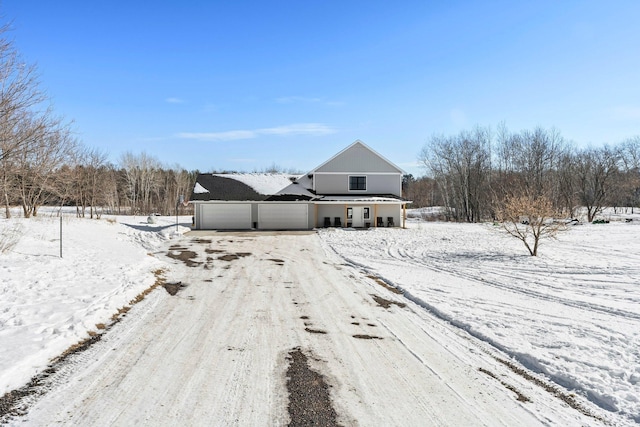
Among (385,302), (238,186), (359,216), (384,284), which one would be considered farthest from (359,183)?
(385,302)

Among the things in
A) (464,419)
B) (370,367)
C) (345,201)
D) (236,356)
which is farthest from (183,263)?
(345,201)

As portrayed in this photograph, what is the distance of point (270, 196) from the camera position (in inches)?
1064

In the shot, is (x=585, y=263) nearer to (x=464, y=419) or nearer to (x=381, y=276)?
(x=381, y=276)

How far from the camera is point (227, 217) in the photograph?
87.4 feet

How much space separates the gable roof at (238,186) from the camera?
26.8 m

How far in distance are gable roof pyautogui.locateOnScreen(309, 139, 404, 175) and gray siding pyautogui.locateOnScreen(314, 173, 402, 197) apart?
0.44 m

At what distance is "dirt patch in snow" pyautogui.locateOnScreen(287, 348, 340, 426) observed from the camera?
351 cm

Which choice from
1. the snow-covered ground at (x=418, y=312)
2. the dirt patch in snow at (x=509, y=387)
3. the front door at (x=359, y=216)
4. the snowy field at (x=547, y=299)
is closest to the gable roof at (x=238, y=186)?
the front door at (x=359, y=216)

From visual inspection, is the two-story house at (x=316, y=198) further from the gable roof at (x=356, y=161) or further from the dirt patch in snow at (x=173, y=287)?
the dirt patch in snow at (x=173, y=287)

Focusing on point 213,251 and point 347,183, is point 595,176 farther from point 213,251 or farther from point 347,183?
point 213,251

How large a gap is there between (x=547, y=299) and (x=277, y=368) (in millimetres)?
6622

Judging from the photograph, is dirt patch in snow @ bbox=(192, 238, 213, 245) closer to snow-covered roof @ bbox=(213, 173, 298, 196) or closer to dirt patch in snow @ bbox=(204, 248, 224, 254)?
dirt patch in snow @ bbox=(204, 248, 224, 254)

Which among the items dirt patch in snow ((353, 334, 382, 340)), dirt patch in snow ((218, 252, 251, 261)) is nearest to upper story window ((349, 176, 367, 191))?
dirt patch in snow ((218, 252, 251, 261))

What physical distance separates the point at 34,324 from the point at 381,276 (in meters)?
8.02
